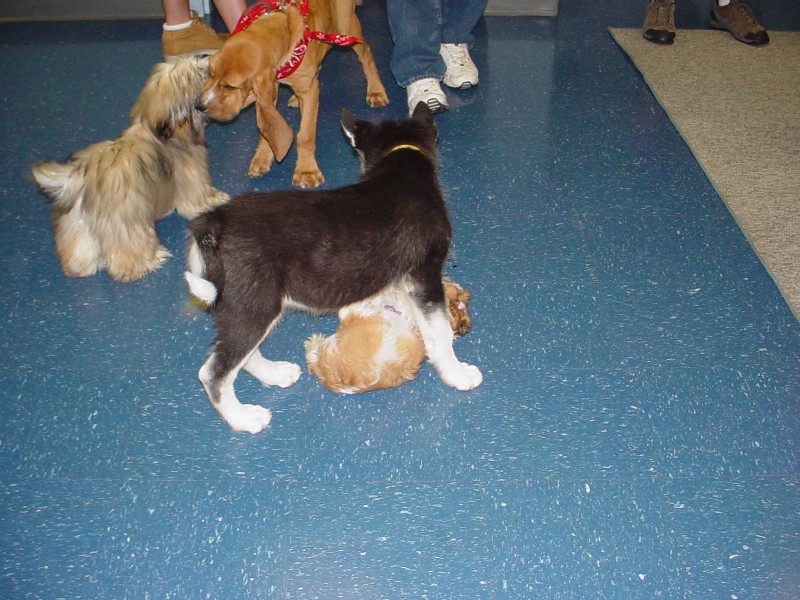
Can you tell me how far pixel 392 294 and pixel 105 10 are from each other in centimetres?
366

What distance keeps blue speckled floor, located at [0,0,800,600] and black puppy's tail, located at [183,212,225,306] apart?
535 millimetres

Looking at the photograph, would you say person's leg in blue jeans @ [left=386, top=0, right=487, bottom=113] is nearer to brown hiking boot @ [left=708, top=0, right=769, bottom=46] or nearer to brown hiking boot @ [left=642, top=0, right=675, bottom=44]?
brown hiking boot @ [left=642, top=0, right=675, bottom=44]

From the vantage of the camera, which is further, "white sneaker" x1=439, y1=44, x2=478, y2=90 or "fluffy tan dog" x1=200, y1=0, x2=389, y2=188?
"white sneaker" x1=439, y1=44, x2=478, y2=90

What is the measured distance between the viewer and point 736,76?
4.28m

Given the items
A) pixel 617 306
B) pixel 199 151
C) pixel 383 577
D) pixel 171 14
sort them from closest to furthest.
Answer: pixel 383 577 < pixel 617 306 < pixel 199 151 < pixel 171 14

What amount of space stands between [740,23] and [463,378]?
3547 mm

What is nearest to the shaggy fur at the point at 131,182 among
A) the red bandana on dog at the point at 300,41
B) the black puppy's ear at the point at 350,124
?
the red bandana on dog at the point at 300,41

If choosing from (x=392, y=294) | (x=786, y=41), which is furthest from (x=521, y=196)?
(x=786, y=41)

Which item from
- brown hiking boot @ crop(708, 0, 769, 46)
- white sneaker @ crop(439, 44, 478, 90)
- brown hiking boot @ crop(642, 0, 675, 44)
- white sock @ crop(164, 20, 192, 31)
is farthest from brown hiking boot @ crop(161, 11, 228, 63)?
brown hiking boot @ crop(708, 0, 769, 46)

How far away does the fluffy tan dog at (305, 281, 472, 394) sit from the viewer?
7.60 ft

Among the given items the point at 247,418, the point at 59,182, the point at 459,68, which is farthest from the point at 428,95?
the point at 247,418

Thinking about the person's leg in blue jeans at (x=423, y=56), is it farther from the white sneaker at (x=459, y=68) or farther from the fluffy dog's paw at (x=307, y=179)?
the fluffy dog's paw at (x=307, y=179)

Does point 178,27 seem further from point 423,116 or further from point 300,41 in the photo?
point 423,116

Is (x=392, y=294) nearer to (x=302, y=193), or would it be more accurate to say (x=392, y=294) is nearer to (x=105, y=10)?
(x=302, y=193)
